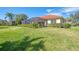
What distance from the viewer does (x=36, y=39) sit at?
68.5 inches

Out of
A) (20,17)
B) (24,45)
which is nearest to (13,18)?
(20,17)

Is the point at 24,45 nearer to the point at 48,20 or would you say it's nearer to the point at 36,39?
the point at 36,39

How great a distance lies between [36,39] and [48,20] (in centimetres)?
23

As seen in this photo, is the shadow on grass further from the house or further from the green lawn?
the house

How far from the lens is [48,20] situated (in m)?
1.79

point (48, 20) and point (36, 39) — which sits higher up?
point (48, 20)

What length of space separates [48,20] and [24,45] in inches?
13.5

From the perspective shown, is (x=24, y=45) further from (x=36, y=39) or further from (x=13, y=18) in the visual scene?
(x=13, y=18)

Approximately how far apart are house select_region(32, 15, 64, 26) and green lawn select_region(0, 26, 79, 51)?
3.1 inches

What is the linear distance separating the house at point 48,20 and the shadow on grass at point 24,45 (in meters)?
0.17

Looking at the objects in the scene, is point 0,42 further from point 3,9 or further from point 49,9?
point 49,9

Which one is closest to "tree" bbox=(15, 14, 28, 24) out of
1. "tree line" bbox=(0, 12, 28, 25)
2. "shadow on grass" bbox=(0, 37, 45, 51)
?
"tree line" bbox=(0, 12, 28, 25)

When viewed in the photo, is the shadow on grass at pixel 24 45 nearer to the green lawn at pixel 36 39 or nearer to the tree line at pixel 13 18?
the green lawn at pixel 36 39
